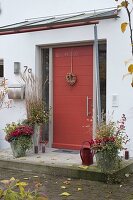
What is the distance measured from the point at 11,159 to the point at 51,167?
1.18 m

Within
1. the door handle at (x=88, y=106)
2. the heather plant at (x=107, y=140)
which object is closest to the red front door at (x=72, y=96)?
the door handle at (x=88, y=106)

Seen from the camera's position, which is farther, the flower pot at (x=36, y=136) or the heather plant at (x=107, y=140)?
the flower pot at (x=36, y=136)

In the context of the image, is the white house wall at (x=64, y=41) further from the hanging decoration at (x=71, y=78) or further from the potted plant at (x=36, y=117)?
the potted plant at (x=36, y=117)

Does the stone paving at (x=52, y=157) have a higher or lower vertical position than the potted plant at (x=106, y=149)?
lower

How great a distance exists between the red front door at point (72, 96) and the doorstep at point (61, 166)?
544 mm

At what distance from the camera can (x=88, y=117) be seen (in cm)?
892

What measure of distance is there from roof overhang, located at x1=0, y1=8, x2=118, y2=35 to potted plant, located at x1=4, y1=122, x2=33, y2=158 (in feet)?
7.28

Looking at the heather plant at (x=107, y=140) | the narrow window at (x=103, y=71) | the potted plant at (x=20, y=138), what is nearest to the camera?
the heather plant at (x=107, y=140)

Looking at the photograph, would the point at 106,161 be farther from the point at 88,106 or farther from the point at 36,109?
the point at 36,109

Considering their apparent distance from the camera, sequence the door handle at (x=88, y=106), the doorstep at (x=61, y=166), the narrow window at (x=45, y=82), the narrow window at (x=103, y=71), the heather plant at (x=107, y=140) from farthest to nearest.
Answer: the narrow window at (x=45, y=82) < the door handle at (x=88, y=106) < the narrow window at (x=103, y=71) < the doorstep at (x=61, y=166) < the heather plant at (x=107, y=140)

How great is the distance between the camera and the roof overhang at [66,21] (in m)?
7.70

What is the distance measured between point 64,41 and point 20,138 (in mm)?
2527

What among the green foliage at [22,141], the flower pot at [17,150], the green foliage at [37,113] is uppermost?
the green foliage at [37,113]

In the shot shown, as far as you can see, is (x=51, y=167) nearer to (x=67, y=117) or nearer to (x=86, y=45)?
(x=67, y=117)
